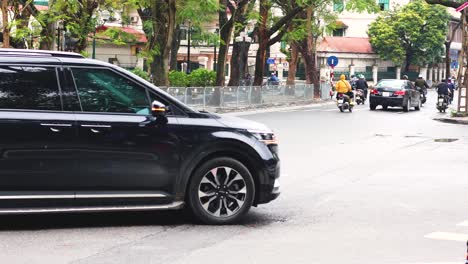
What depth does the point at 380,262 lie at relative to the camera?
22.3ft

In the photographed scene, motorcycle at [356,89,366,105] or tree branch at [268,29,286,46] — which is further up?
tree branch at [268,29,286,46]

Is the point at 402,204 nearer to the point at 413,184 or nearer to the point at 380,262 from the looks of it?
the point at 413,184

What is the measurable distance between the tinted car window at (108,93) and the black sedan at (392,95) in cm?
3051

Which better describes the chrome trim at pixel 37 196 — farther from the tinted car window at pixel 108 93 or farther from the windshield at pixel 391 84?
the windshield at pixel 391 84

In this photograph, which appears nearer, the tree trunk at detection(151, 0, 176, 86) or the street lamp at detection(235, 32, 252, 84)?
the tree trunk at detection(151, 0, 176, 86)

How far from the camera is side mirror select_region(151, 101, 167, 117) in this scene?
8016 millimetres

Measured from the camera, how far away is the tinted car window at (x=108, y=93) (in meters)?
7.97

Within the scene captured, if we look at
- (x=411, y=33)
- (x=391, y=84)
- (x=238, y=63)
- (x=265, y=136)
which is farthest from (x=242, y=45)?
(x=411, y=33)

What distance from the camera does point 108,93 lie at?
805 cm

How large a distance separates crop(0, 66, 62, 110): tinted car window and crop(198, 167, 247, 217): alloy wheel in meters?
1.66

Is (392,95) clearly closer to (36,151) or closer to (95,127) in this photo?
(95,127)

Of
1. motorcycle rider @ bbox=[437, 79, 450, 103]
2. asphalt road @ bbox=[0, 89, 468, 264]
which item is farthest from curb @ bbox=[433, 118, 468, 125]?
A: asphalt road @ bbox=[0, 89, 468, 264]

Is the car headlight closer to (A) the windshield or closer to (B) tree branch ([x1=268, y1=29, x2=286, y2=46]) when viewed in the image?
(A) the windshield

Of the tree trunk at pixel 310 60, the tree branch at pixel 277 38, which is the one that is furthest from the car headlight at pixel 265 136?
the tree trunk at pixel 310 60
